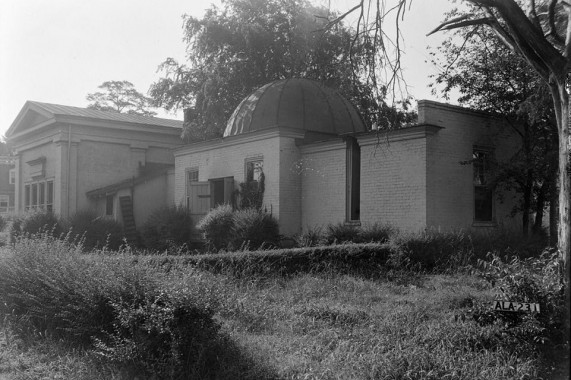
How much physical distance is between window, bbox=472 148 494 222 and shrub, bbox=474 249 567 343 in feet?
30.9

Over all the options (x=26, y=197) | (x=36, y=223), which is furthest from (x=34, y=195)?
(x=36, y=223)

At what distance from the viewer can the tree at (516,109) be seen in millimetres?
15250

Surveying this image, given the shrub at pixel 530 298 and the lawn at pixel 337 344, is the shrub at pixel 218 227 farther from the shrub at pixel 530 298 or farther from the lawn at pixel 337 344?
the shrub at pixel 530 298

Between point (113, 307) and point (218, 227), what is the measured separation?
11160 mm

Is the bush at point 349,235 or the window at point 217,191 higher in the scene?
the window at point 217,191

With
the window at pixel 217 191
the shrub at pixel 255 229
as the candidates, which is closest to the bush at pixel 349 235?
the shrub at pixel 255 229

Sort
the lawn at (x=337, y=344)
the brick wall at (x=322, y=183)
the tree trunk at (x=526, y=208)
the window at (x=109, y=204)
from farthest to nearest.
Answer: the window at (x=109, y=204) < the brick wall at (x=322, y=183) < the tree trunk at (x=526, y=208) < the lawn at (x=337, y=344)

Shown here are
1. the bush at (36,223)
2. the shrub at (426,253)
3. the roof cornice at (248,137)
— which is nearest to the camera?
the shrub at (426,253)

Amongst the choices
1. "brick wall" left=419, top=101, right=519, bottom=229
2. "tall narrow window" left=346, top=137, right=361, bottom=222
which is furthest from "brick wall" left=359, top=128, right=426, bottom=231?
"tall narrow window" left=346, top=137, right=361, bottom=222

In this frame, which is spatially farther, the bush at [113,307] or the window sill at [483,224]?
the window sill at [483,224]

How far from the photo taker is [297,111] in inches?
A: 815

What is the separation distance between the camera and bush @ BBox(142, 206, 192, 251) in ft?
68.7

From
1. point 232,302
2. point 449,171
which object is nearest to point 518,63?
point 449,171

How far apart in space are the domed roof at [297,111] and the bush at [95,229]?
7.08 m
